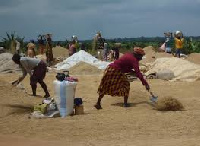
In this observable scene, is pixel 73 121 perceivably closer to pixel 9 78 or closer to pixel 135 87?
pixel 135 87

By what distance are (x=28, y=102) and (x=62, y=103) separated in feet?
4.97

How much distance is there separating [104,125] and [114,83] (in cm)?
186

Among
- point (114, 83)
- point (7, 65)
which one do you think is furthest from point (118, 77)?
point (7, 65)

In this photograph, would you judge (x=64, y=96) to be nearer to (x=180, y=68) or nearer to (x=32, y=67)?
(x=32, y=67)

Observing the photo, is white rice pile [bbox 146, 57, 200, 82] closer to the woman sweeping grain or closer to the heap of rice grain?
the heap of rice grain

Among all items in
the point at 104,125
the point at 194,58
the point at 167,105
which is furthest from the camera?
the point at 194,58

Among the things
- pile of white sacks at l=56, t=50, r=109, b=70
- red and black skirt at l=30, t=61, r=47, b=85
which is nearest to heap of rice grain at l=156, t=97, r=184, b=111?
red and black skirt at l=30, t=61, r=47, b=85

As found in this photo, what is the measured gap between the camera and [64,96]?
8.55 meters

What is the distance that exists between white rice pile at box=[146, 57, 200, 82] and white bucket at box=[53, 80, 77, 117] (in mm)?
6818

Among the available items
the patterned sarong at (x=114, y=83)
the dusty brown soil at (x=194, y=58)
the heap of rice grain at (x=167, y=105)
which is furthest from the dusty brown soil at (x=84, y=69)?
the heap of rice grain at (x=167, y=105)

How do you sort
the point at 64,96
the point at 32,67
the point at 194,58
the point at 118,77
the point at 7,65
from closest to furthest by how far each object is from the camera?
the point at 64,96 < the point at 118,77 < the point at 32,67 < the point at 7,65 < the point at 194,58

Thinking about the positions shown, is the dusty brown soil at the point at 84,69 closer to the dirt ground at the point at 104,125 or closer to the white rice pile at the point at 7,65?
the white rice pile at the point at 7,65

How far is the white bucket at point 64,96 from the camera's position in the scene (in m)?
8.52

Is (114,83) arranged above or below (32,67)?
below
